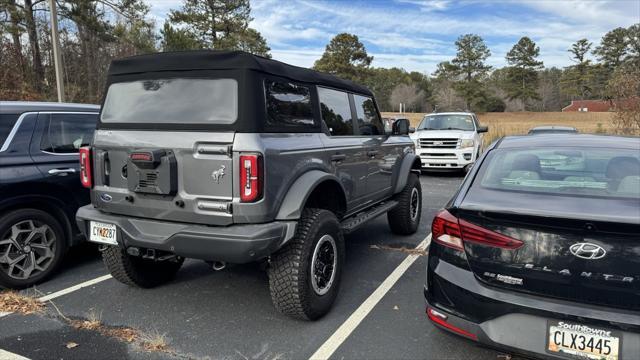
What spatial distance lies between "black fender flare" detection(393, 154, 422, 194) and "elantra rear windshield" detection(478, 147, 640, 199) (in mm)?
2410

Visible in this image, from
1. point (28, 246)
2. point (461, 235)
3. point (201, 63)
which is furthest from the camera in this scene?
point (28, 246)

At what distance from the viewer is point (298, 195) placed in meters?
3.26

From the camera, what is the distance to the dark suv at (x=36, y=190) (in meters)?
3.95

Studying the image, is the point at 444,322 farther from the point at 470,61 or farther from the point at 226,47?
the point at 470,61

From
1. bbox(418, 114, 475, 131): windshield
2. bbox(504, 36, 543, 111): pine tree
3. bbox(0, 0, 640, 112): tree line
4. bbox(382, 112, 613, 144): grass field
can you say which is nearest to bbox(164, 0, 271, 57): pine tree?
bbox(0, 0, 640, 112): tree line

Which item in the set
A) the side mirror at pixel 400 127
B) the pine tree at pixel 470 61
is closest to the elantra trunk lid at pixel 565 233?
the side mirror at pixel 400 127

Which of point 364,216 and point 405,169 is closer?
point 364,216

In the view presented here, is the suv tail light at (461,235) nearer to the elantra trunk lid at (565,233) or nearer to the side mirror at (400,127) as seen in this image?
the elantra trunk lid at (565,233)

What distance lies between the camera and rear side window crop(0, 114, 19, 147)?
4.06m

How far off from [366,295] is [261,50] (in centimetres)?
3642

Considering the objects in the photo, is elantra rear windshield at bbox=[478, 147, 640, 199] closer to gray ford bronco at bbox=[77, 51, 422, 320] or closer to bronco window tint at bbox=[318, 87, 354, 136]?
gray ford bronco at bbox=[77, 51, 422, 320]

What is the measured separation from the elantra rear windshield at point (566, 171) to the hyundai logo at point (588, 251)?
1.50ft

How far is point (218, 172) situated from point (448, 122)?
1134 cm

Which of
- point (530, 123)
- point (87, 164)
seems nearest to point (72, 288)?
point (87, 164)
